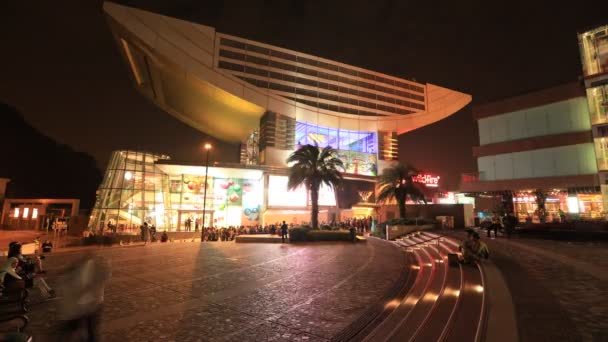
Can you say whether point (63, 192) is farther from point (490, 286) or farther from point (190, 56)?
point (490, 286)

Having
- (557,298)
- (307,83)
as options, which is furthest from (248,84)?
(557,298)

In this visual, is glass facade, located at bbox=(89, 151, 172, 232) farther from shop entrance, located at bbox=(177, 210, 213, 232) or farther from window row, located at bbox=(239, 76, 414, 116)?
window row, located at bbox=(239, 76, 414, 116)

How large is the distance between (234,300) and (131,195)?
29.6 m

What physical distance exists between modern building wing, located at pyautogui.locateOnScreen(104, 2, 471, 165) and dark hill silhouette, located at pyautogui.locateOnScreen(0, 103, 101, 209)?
1352 inches

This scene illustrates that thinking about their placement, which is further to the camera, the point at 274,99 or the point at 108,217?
the point at 274,99

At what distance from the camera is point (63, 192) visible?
6669cm

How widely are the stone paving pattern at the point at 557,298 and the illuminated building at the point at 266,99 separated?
94.3 ft

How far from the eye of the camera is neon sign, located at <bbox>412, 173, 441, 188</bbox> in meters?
48.7

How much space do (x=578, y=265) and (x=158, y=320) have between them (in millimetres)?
12658

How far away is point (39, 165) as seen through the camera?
64.4 m

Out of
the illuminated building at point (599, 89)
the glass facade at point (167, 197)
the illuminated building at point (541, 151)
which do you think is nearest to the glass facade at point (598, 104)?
the illuminated building at point (599, 89)

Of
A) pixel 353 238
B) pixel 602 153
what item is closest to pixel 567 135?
pixel 602 153

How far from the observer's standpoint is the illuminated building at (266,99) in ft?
119

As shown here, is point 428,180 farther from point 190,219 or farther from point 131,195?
point 131,195
